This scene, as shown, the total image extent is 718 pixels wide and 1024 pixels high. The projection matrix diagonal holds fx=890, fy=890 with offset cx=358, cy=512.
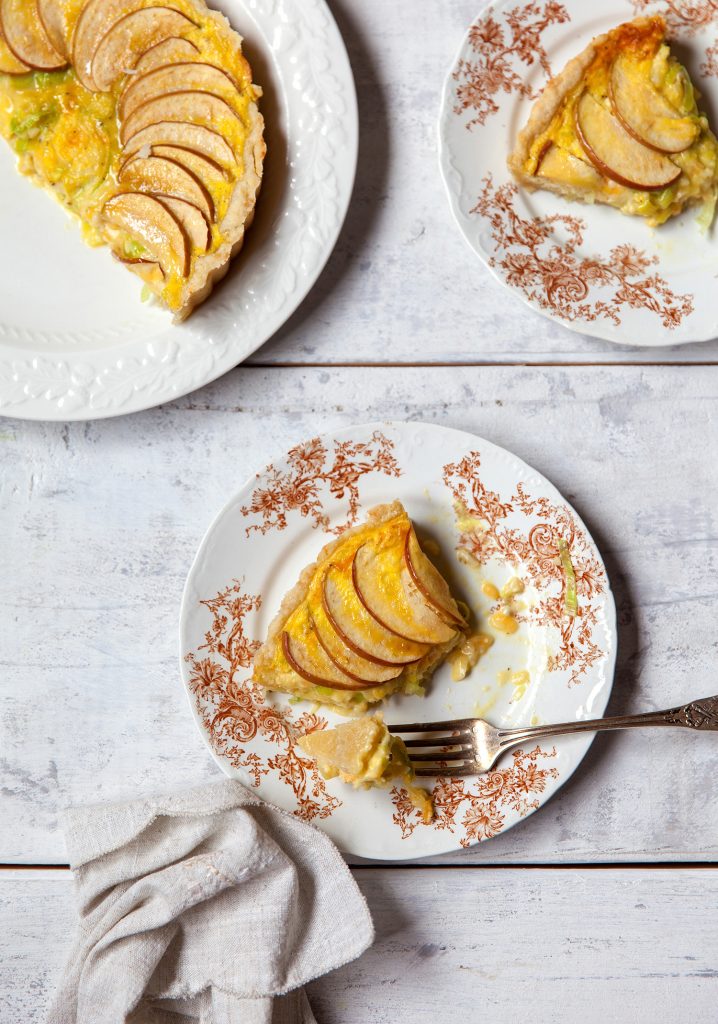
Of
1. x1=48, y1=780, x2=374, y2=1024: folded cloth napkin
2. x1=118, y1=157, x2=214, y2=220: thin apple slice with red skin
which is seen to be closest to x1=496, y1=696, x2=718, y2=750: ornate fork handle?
x1=48, y1=780, x2=374, y2=1024: folded cloth napkin

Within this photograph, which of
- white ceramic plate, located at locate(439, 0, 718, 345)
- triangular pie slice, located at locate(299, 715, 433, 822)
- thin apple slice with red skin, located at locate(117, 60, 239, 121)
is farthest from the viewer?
white ceramic plate, located at locate(439, 0, 718, 345)

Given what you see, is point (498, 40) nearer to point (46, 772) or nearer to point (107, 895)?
point (46, 772)

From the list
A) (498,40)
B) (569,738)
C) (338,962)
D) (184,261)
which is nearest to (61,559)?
(184,261)

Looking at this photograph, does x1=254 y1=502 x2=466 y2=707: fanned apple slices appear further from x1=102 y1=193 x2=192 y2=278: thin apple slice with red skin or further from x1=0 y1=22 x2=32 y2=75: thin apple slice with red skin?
x1=0 y1=22 x2=32 y2=75: thin apple slice with red skin

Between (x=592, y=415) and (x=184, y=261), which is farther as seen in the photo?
(x=592, y=415)

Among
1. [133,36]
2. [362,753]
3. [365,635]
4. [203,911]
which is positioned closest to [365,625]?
[365,635]

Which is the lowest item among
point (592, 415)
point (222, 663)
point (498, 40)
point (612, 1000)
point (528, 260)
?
point (612, 1000)

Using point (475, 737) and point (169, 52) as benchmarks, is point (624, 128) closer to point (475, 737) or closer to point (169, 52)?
point (169, 52)
